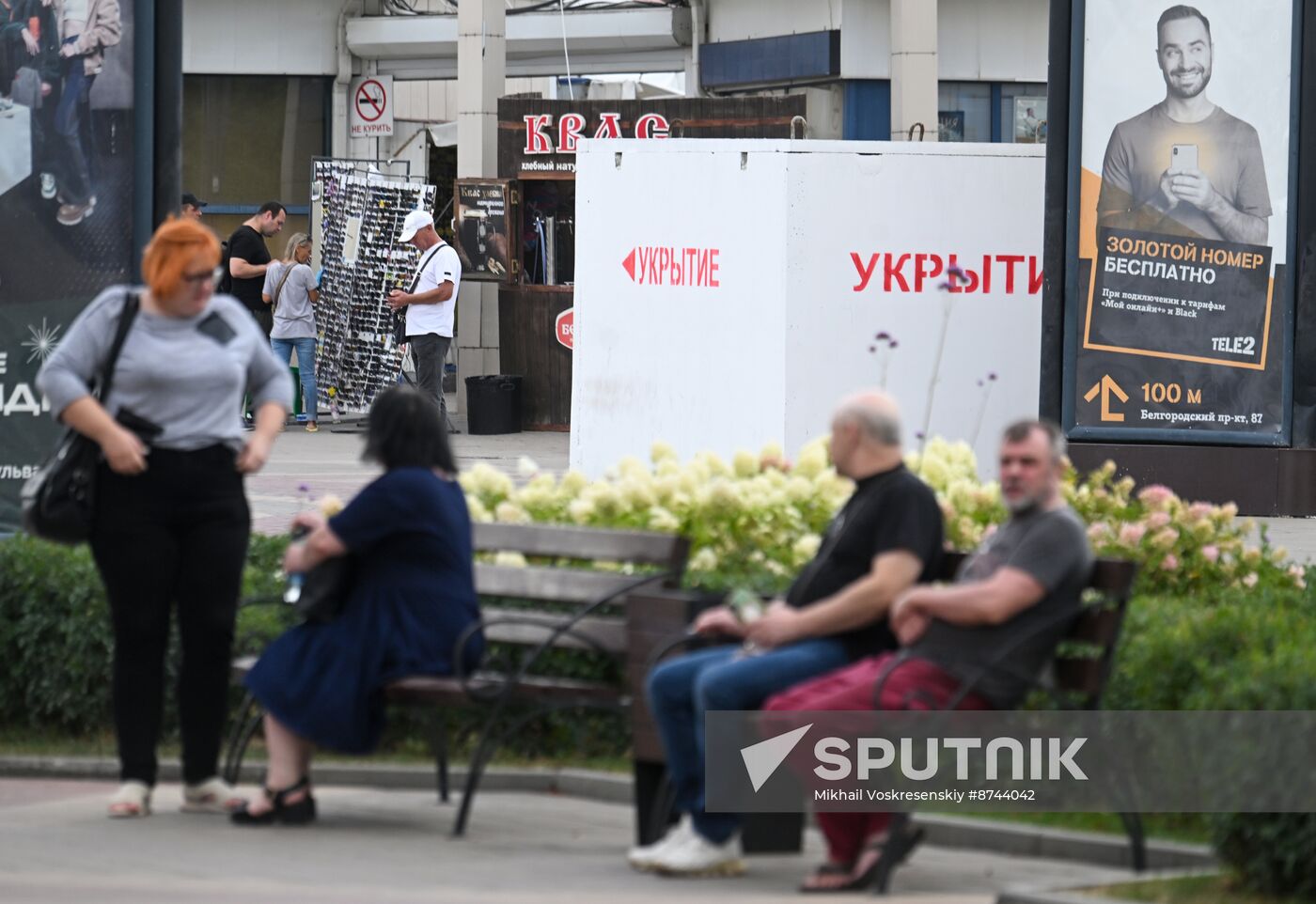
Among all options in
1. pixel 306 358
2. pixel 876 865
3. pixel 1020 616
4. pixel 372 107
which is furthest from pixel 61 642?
pixel 372 107

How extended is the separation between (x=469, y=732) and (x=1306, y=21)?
→ 8.01 metres

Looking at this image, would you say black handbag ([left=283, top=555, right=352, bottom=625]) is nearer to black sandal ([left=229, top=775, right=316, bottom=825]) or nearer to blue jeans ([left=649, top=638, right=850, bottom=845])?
black sandal ([left=229, top=775, right=316, bottom=825])

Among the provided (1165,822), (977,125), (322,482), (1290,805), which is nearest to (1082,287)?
(322,482)

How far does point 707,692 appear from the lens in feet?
19.3

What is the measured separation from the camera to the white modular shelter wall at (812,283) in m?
13.8

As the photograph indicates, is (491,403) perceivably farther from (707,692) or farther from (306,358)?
(707,692)

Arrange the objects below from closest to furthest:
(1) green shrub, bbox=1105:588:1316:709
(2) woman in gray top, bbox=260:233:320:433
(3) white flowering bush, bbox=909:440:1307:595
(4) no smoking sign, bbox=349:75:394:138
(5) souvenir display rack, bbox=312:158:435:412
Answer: (1) green shrub, bbox=1105:588:1316:709 < (3) white flowering bush, bbox=909:440:1307:595 < (2) woman in gray top, bbox=260:233:320:433 < (5) souvenir display rack, bbox=312:158:435:412 < (4) no smoking sign, bbox=349:75:394:138

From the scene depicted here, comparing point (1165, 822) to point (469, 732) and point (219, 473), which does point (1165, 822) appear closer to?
point (469, 732)

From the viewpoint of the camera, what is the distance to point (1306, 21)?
13.5 meters

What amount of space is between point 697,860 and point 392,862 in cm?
81

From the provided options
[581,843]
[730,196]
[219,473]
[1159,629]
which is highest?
[730,196]

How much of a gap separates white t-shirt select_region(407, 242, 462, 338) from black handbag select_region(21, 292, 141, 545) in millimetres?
11223

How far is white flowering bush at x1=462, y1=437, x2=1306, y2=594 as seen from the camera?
A: 25.7 ft

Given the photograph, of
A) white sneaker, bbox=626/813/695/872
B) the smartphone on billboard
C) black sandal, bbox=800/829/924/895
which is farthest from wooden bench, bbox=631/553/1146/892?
the smartphone on billboard
